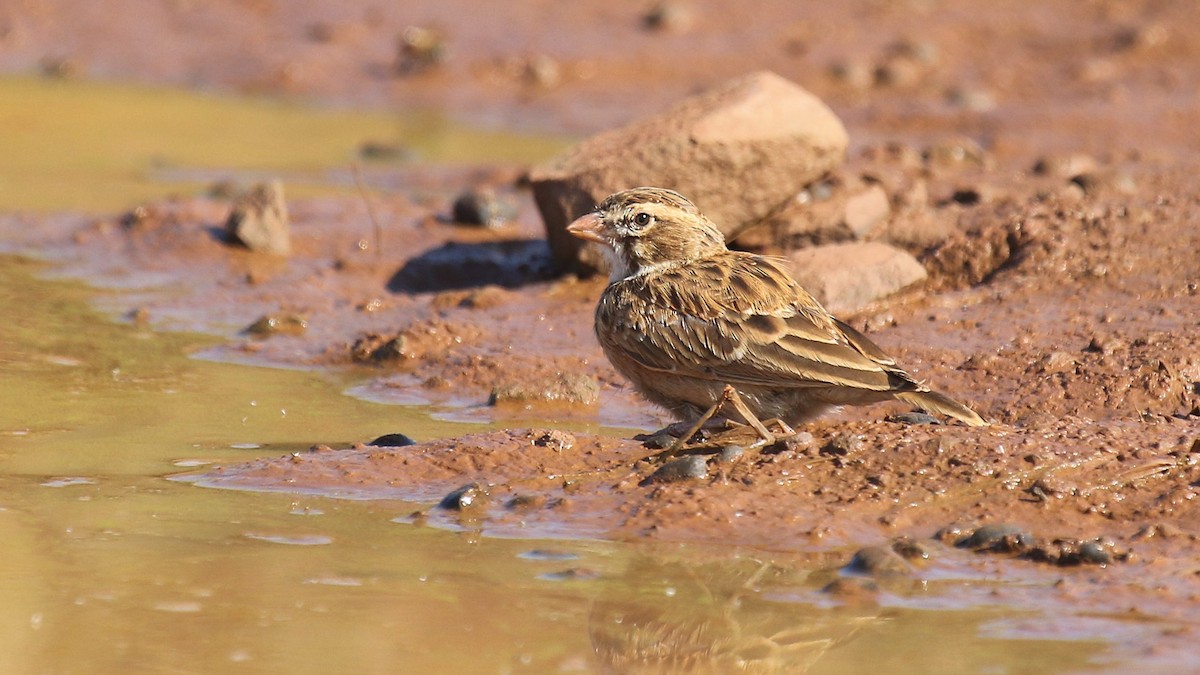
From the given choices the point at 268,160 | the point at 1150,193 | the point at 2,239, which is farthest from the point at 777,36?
the point at 2,239

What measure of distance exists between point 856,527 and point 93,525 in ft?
8.95

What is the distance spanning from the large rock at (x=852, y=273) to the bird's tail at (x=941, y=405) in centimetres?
252

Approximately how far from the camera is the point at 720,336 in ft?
22.0

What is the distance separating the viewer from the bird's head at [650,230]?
734 centimetres

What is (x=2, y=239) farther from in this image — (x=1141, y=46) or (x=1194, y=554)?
(x=1141, y=46)

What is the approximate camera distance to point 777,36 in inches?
691

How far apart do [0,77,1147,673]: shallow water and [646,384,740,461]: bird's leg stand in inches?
28.6

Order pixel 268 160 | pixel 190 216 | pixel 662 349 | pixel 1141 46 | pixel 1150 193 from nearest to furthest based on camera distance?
pixel 662 349 → pixel 1150 193 → pixel 190 216 → pixel 268 160 → pixel 1141 46

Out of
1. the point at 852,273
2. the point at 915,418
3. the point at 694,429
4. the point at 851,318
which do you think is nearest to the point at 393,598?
the point at 694,429

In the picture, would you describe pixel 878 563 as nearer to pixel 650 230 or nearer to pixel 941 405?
pixel 941 405

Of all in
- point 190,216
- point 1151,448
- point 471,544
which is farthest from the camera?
point 190,216

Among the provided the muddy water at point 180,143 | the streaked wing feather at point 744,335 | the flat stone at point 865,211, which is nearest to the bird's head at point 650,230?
the streaked wing feather at point 744,335

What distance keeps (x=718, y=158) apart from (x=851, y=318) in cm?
127

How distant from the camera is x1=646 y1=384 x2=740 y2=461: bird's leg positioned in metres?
6.43
